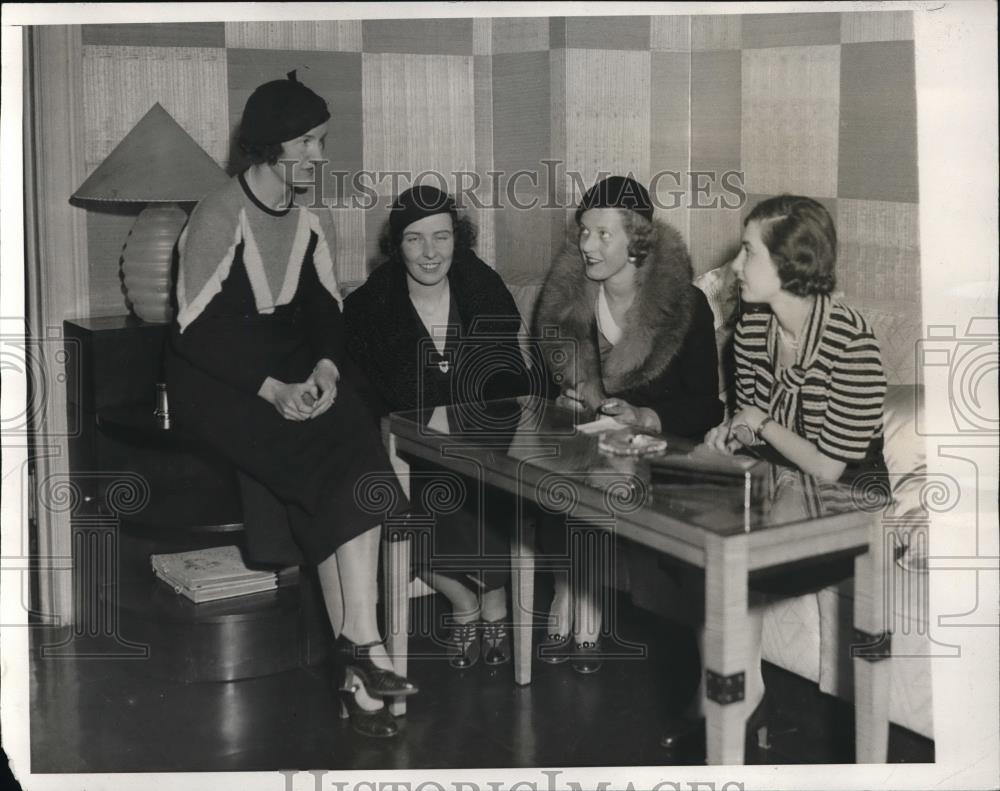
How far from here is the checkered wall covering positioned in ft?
10.2

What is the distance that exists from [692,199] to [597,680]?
136 centimetres

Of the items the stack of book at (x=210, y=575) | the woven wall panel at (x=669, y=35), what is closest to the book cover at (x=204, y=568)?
the stack of book at (x=210, y=575)

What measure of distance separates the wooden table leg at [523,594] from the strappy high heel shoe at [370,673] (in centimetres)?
31

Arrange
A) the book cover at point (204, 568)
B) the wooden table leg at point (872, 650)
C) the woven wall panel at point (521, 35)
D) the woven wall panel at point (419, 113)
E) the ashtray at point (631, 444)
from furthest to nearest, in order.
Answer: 1. the woven wall panel at point (419, 113)
2. the woven wall panel at point (521, 35)
3. the book cover at point (204, 568)
4. the ashtray at point (631, 444)
5. the wooden table leg at point (872, 650)

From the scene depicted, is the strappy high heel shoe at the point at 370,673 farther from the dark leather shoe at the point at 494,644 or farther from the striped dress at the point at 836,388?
the striped dress at the point at 836,388

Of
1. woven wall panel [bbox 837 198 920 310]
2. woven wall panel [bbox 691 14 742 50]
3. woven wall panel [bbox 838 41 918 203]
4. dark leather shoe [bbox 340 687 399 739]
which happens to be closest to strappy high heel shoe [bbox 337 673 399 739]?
dark leather shoe [bbox 340 687 399 739]

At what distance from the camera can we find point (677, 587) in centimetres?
279

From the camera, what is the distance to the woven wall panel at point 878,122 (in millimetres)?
2951

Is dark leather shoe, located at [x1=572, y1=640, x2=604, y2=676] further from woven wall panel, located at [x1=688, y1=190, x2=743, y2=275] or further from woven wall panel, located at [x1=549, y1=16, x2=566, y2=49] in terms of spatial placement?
woven wall panel, located at [x1=549, y1=16, x2=566, y2=49]

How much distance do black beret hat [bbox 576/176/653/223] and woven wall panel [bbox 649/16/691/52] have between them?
0.56m

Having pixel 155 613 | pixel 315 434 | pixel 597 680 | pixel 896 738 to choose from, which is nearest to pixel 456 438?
pixel 315 434

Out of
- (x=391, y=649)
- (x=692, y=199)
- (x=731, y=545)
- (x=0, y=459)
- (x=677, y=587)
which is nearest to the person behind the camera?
(x=731, y=545)

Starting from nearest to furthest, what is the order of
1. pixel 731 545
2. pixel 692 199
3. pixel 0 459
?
1. pixel 731 545
2. pixel 0 459
3. pixel 692 199

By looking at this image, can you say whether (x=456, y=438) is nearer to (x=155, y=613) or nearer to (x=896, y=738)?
(x=155, y=613)
